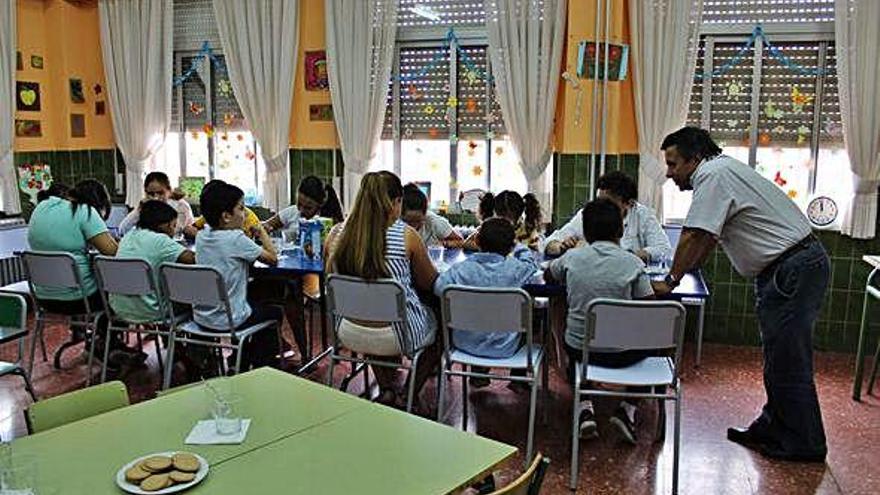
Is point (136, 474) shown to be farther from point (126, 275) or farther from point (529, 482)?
point (126, 275)

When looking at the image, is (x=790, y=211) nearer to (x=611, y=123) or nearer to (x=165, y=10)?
(x=611, y=123)

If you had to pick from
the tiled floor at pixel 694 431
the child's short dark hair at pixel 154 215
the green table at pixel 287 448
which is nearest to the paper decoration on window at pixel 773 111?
the tiled floor at pixel 694 431

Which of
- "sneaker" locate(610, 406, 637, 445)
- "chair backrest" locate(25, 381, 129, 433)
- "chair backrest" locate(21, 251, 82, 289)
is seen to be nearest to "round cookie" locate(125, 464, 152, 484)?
"chair backrest" locate(25, 381, 129, 433)

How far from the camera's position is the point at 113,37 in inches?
256

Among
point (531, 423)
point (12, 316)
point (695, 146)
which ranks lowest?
point (531, 423)

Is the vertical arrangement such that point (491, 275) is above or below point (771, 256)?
below

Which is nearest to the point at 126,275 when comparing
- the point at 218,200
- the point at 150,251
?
the point at 150,251

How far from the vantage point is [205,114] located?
6.61 meters

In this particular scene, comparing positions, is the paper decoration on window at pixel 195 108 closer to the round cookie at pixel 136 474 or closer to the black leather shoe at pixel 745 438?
the black leather shoe at pixel 745 438

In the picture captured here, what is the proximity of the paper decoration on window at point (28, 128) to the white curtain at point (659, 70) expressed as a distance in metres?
4.93

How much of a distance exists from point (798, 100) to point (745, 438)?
8.77ft

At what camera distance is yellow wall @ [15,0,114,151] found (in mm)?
6180

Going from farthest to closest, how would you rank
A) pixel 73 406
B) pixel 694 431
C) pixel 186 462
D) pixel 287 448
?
1. pixel 694 431
2. pixel 73 406
3. pixel 287 448
4. pixel 186 462

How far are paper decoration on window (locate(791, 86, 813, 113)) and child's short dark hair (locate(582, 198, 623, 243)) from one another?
255 centimetres
